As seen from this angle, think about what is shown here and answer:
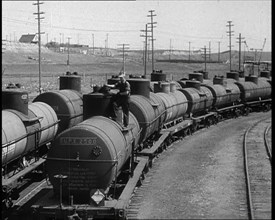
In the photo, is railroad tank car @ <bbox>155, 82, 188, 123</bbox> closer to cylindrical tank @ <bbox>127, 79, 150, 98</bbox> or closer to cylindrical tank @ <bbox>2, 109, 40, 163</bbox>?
cylindrical tank @ <bbox>127, 79, 150, 98</bbox>

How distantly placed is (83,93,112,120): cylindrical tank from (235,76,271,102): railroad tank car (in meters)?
27.1

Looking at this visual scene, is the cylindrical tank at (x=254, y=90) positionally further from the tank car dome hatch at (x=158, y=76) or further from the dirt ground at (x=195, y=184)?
the dirt ground at (x=195, y=184)

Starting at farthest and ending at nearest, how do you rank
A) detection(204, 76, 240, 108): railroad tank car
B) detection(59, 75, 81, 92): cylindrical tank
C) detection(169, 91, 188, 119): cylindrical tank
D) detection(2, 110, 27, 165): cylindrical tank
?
detection(204, 76, 240, 108): railroad tank car → detection(169, 91, 188, 119): cylindrical tank → detection(59, 75, 81, 92): cylindrical tank → detection(2, 110, 27, 165): cylindrical tank

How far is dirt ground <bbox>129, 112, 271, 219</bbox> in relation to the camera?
1262 cm

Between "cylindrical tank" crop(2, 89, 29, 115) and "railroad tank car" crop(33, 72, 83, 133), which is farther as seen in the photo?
"railroad tank car" crop(33, 72, 83, 133)

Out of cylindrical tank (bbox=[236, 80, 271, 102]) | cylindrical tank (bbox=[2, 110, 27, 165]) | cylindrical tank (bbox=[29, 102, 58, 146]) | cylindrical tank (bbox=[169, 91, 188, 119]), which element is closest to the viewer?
→ cylindrical tank (bbox=[2, 110, 27, 165])

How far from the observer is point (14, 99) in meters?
14.4

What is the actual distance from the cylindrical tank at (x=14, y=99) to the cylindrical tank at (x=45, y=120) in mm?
841

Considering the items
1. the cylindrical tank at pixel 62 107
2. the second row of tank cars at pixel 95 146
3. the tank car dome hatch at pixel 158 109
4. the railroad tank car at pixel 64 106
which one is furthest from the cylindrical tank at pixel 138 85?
the cylindrical tank at pixel 62 107

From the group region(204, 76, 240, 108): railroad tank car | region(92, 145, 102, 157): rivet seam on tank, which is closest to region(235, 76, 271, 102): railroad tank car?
region(204, 76, 240, 108): railroad tank car

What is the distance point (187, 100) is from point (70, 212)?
691 inches

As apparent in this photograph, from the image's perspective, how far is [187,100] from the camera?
26.8 meters

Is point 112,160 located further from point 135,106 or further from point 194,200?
point 135,106

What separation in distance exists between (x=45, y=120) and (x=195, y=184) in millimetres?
5746
